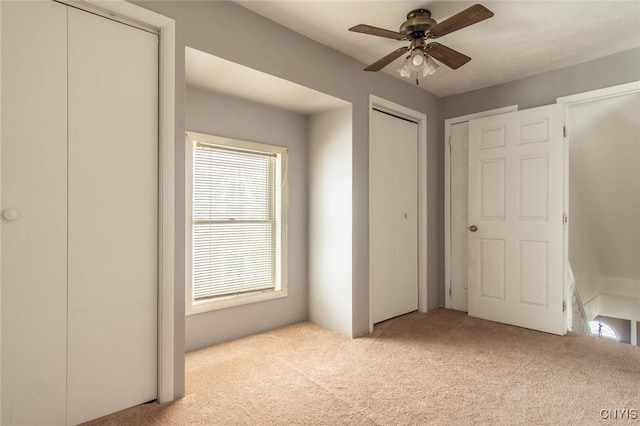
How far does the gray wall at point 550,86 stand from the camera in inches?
116

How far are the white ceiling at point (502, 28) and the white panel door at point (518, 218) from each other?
1.74 feet

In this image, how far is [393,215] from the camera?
3615mm

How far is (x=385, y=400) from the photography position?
206 centimetres

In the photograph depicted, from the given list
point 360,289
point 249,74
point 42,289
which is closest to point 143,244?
point 42,289

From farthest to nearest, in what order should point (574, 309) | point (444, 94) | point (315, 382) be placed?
point (574, 309) < point (444, 94) < point (315, 382)

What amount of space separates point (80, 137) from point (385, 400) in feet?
7.34

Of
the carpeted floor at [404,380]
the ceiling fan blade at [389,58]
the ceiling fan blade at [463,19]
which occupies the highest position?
the ceiling fan blade at [463,19]

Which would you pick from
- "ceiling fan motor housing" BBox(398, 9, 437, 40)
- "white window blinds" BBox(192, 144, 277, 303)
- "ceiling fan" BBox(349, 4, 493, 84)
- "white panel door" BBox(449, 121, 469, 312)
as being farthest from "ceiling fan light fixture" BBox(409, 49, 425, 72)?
"white panel door" BBox(449, 121, 469, 312)

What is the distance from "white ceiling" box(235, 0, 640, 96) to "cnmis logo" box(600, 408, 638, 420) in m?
2.52

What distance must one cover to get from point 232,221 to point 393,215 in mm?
1649

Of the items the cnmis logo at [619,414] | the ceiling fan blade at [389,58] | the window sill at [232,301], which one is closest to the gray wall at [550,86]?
the ceiling fan blade at [389,58]

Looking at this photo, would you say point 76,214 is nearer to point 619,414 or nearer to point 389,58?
point 389,58

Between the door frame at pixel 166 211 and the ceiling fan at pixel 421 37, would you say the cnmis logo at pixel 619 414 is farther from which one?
the door frame at pixel 166 211

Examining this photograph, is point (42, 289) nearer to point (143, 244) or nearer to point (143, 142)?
point (143, 244)
